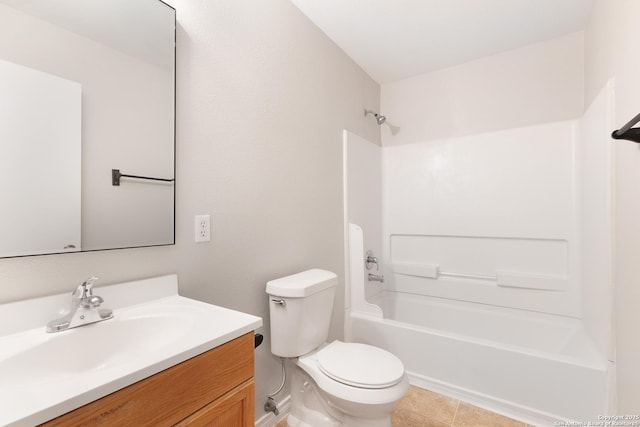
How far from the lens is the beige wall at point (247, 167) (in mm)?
1162

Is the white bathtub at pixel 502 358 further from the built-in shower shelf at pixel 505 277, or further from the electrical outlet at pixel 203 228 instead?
the electrical outlet at pixel 203 228

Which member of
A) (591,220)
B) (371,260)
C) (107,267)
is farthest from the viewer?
(371,260)

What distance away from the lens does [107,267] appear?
3.31 ft

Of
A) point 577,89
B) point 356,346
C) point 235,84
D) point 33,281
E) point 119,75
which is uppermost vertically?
point 577,89

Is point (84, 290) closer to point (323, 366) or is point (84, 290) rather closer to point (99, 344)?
point (99, 344)

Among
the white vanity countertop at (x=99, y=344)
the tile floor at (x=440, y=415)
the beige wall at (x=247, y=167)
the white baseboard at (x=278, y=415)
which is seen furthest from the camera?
the tile floor at (x=440, y=415)

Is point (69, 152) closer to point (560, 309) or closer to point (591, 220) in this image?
point (591, 220)

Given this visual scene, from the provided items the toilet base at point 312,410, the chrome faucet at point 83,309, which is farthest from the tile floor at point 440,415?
the chrome faucet at point 83,309

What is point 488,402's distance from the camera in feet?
5.77

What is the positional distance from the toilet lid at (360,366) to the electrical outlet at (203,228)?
31.6 inches

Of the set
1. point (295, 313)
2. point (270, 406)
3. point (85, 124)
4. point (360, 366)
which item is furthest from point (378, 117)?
point (270, 406)

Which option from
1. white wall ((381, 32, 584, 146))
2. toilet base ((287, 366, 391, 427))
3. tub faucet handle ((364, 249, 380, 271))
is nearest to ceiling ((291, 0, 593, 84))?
white wall ((381, 32, 584, 146))

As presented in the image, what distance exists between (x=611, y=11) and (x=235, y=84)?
1835mm

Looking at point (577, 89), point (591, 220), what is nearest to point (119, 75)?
point (591, 220)
